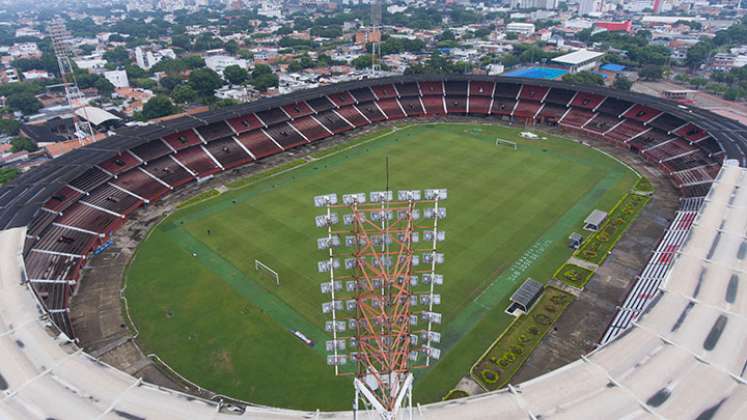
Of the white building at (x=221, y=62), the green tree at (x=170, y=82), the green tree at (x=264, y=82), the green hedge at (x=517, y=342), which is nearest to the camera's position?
the green hedge at (x=517, y=342)

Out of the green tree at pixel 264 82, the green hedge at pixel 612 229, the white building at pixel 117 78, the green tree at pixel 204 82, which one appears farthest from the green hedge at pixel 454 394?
the white building at pixel 117 78

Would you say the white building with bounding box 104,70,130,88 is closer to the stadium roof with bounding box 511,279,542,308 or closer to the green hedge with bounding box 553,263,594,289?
the stadium roof with bounding box 511,279,542,308

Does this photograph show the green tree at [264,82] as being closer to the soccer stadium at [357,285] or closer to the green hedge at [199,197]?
the soccer stadium at [357,285]

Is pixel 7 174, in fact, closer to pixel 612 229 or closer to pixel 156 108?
pixel 156 108

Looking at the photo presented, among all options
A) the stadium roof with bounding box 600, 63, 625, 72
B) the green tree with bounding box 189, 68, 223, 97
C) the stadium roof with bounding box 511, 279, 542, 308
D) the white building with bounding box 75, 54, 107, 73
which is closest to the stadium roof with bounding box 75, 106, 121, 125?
the green tree with bounding box 189, 68, 223, 97

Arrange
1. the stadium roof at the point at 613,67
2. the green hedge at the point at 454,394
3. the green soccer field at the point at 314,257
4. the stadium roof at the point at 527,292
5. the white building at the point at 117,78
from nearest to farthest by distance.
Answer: the green hedge at the point at 454,394
the green soccer field at the point at 314,257
the stadium roof at the point at 527,292
the white building at the point at 117,78
the stadium roof at the point at 613,67

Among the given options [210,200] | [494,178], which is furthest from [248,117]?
[494,178]

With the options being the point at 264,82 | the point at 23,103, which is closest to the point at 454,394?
the point at 264,82
